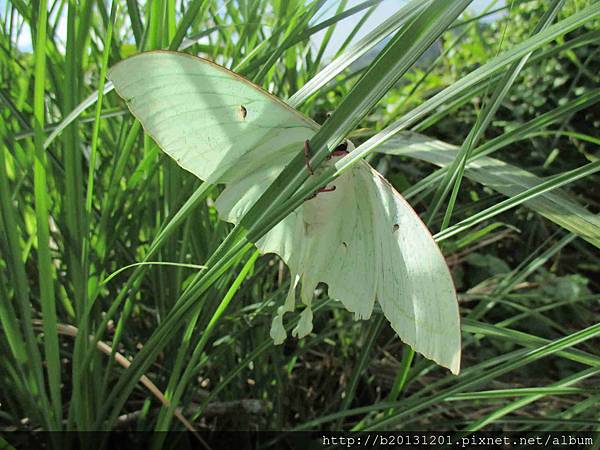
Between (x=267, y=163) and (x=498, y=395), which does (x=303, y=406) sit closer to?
(x=498, y=395)

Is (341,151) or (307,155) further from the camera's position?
(341,151)

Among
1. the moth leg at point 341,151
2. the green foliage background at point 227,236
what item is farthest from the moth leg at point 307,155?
the moth leg at point 341,151

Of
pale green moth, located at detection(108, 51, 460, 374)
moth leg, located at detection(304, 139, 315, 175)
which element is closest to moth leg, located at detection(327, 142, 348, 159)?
pale green moth, located at detection(108, 51, 460, 374)

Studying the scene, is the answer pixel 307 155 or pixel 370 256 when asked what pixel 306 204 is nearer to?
pixel 370 256

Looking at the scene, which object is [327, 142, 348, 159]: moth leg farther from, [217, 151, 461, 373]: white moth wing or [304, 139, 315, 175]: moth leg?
[304, 139, 315, 175]: moth leg

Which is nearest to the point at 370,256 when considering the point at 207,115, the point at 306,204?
the point at 306,204

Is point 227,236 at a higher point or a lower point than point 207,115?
lower
